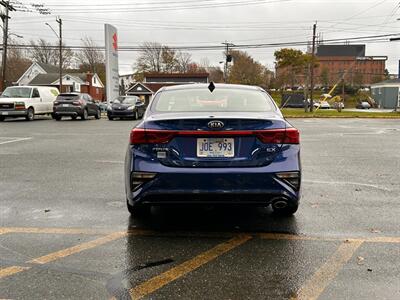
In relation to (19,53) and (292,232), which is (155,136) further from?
(19,53)

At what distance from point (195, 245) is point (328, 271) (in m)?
1.25

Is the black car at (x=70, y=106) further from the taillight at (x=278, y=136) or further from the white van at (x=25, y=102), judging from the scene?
the taillight at (x=278, y=136)

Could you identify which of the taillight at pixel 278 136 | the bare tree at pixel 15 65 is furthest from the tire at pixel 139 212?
the bare tree at pixel 15 65

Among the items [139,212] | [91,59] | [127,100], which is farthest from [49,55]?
[139,212]

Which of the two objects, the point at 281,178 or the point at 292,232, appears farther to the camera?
the point at 292,232

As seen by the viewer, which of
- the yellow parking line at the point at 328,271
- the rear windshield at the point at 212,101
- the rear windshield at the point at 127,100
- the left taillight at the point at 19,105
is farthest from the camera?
the rear windshield at the point at 127,100

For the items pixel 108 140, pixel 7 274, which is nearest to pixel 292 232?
pixel 7 274

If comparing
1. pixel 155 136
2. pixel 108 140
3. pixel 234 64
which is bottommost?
pixel 108 140

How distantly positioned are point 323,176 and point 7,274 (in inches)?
225

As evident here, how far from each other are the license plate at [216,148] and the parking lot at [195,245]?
0.86 m

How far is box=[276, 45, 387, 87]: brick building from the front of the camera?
367 ft

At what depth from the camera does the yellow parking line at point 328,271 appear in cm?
340

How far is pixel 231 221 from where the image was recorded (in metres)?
5.23

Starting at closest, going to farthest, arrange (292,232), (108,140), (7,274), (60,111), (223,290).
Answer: (223,290) → (7,274) → (292,232) → (108,140) → (60,111)
